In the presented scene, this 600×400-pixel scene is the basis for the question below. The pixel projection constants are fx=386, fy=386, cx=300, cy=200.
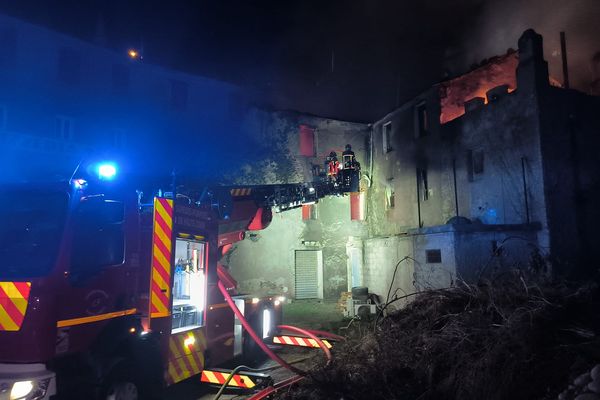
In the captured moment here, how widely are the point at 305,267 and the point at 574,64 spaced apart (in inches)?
680

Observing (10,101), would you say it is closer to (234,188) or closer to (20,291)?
(234,188)

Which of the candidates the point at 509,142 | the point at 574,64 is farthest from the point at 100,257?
the point at 574,64

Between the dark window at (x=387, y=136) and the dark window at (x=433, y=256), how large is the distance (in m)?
9.25

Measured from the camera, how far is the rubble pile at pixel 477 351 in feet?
11.7

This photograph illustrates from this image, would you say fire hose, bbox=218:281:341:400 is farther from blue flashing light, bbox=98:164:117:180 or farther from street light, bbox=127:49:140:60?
street light, bbox=127:49:140:60

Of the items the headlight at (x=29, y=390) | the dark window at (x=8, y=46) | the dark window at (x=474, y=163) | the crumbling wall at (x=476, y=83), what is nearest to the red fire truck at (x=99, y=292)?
the headlight at (x=29, y=390)

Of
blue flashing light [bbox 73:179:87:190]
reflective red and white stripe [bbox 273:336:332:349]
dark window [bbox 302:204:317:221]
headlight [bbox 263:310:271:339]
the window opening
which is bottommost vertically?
reflective red and white stripe [bbox 273:336:332:349]

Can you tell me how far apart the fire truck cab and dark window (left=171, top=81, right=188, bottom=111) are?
19424mm

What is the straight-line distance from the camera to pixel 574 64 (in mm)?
19422

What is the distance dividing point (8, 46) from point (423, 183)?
20.3 meters

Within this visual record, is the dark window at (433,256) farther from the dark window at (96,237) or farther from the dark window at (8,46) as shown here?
the dark window at (8,46)

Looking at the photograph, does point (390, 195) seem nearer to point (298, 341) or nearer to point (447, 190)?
point (447, 190)

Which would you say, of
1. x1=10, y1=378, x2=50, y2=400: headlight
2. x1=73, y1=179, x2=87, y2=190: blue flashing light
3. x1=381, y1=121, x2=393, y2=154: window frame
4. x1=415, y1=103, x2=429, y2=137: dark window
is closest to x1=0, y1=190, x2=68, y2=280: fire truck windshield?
x1=73, y1=179, x2=87, y2=190: blue flashing light

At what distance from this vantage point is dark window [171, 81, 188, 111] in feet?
77.2
